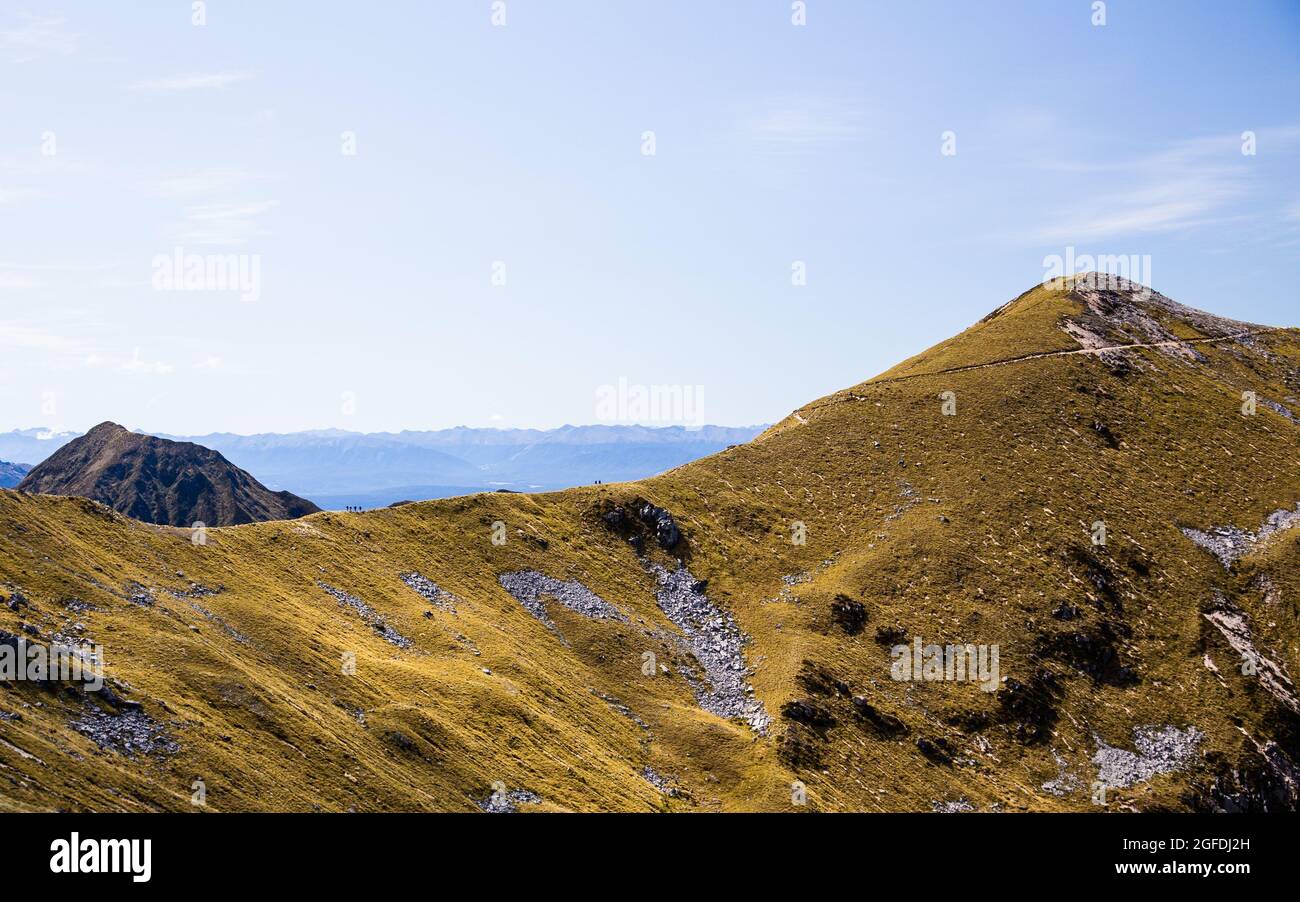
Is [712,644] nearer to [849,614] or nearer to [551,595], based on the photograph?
[849,614]

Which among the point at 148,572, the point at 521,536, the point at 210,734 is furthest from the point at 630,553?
the point at 210,734

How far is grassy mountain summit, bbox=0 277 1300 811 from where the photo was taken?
6381cm

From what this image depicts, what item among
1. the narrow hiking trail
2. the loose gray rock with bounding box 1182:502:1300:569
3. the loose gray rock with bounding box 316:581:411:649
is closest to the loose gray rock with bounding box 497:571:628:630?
the loose gray rock with bounding box 316:581:411:649

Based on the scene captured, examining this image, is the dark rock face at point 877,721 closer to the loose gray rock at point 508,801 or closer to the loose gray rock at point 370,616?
the loose gray rock at point 508,801

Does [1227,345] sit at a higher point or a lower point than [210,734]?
higher

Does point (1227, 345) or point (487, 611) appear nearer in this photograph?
point (487, 611)

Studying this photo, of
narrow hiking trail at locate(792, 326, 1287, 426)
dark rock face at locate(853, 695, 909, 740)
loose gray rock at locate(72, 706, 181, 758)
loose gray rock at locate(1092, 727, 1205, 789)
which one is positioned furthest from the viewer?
narrow hiking trail at locate(792, 326, 1287, 426)

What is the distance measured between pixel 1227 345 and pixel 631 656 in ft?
486

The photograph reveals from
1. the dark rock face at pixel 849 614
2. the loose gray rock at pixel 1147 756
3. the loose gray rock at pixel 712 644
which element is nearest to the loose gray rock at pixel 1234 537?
the loose gray rock at pixel 1147 756

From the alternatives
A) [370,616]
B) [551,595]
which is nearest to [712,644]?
[551,595]

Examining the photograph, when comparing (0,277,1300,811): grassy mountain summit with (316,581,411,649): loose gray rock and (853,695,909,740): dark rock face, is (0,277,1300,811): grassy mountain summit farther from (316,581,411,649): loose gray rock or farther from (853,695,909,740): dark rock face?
(853,695,909,740): dark rock face

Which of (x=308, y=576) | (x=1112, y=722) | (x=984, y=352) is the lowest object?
(x=1112, y=722)
